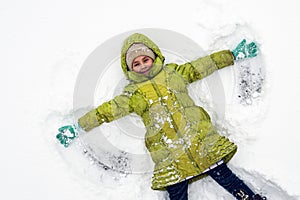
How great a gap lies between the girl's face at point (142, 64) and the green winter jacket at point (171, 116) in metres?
0.03

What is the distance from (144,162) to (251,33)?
1343 mm

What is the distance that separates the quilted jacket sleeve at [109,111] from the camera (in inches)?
105

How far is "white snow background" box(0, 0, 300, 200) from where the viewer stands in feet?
8.89

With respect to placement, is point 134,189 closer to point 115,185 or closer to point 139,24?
point 115,185

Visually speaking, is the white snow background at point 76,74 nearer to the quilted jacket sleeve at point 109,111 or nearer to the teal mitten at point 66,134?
the teal mitten at point 66,134

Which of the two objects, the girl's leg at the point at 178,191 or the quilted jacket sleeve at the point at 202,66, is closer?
the girl's leg at the point at 178,191

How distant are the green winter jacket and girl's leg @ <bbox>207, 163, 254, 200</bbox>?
86 mm

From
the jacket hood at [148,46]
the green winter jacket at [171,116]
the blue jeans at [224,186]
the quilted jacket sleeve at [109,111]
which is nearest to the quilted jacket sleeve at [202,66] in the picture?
the green winter jacket at [171,116]

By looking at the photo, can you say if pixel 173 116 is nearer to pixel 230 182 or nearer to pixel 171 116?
pixel 171 116

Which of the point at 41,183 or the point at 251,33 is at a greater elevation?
the point at 251,33

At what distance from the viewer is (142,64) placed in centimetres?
263

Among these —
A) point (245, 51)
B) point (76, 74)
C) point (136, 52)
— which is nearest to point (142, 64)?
point (136, 52)

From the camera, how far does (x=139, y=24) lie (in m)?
2.93

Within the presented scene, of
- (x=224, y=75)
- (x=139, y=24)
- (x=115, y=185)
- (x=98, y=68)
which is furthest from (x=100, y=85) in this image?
(x=224, y=75)
